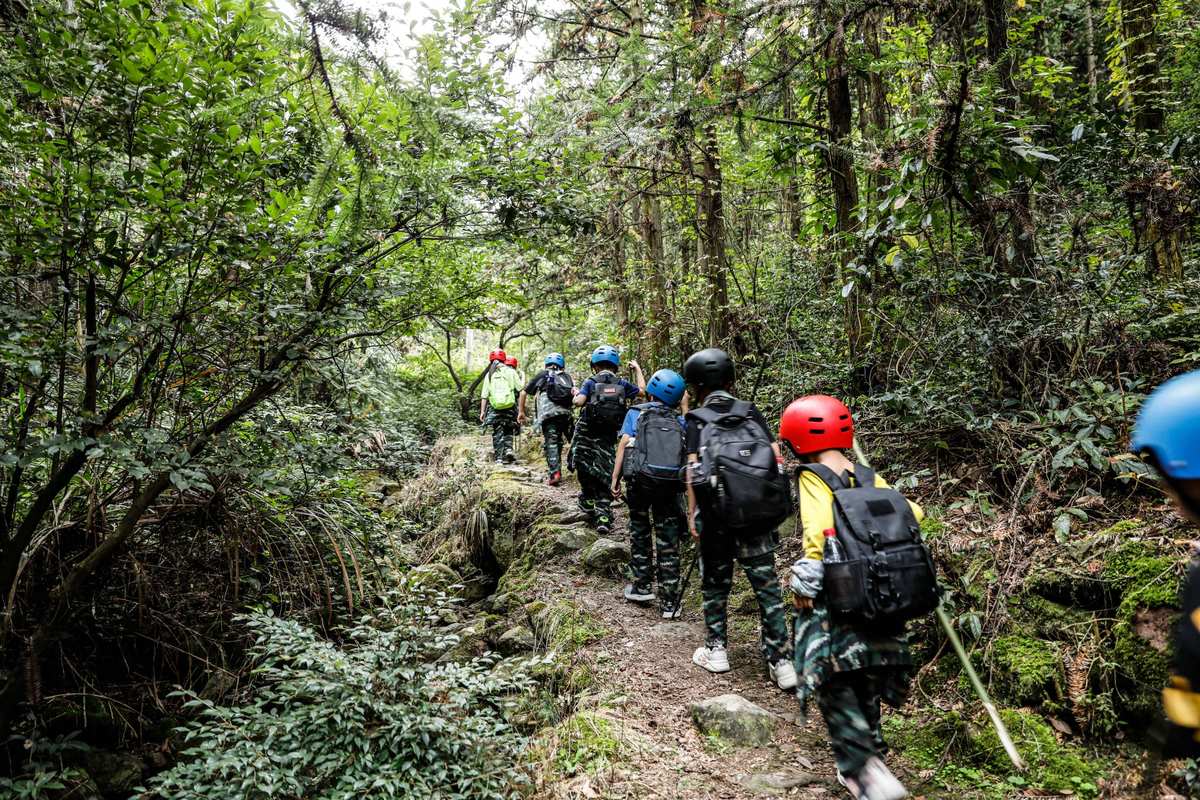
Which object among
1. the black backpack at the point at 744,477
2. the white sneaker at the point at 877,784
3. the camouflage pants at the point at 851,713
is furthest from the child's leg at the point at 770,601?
the white sneaker at the point at 877,784

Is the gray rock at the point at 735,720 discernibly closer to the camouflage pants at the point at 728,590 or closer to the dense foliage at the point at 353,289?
the camouflage pants at the point at 728,590

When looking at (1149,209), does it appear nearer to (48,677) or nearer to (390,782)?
(390,782)

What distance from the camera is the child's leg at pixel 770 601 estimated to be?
15.2 ft

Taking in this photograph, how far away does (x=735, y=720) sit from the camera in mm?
4039

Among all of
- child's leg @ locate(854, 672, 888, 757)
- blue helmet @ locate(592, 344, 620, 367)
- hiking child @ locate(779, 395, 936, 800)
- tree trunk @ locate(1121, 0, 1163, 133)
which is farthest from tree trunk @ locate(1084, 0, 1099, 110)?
child's leg @ locate(854, 672, 888, 757)

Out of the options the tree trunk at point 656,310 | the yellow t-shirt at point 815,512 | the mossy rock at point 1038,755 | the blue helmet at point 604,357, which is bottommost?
the mossy rock at point 1038,755

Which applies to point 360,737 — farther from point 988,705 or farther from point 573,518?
point 573,518

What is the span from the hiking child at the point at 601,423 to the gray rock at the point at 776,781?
14.9 feet

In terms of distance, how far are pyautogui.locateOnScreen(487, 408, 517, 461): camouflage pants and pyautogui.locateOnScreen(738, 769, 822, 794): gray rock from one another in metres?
8.50

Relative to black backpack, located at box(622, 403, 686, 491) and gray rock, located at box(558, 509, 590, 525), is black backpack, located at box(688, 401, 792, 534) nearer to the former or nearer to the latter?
black backpack, located at box(622, 403, 686, 491)

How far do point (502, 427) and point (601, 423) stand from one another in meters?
4.15

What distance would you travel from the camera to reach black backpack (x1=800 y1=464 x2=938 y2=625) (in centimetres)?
297

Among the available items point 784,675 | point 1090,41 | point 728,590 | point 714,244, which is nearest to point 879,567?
point 784,675

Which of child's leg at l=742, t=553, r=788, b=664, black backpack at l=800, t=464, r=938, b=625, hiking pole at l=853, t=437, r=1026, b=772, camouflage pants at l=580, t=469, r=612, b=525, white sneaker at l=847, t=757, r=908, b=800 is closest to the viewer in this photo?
hiking pole at l=853, t=437, r=1026, b=772
